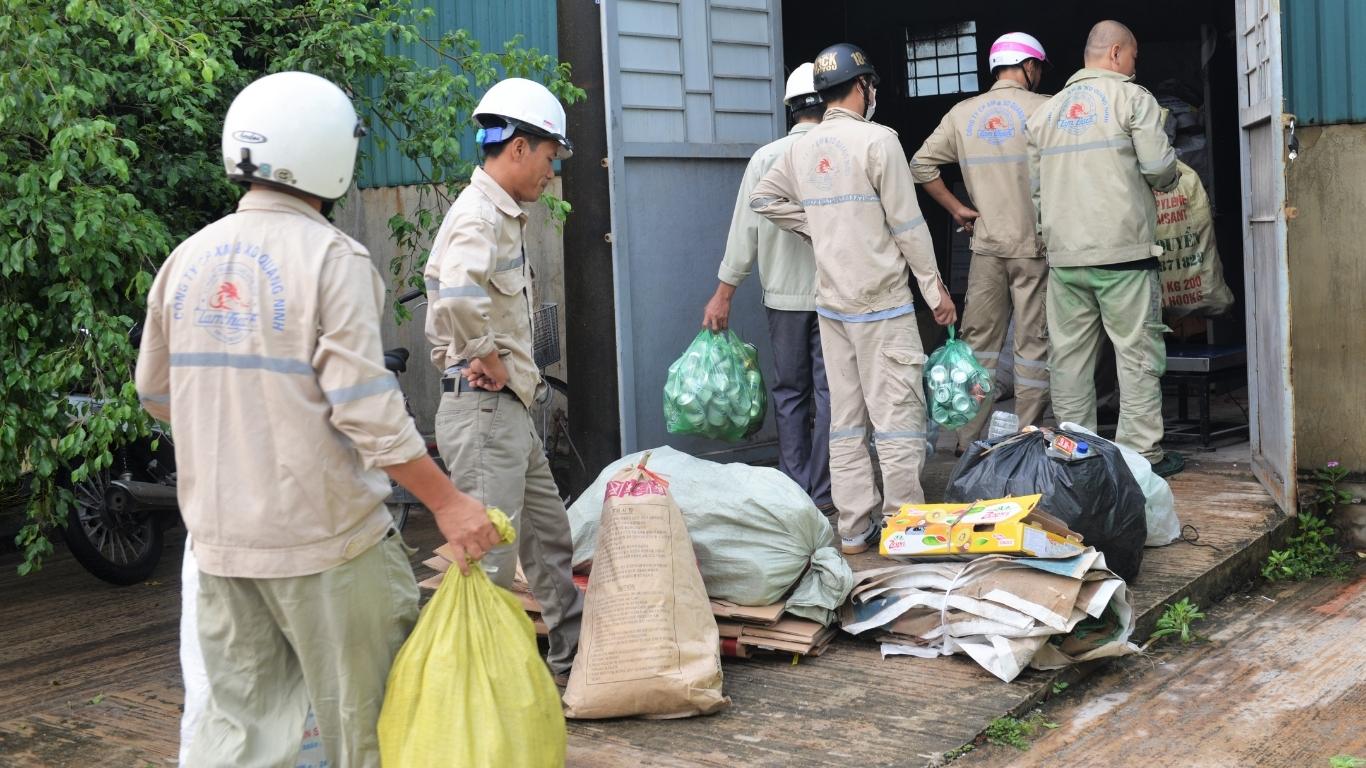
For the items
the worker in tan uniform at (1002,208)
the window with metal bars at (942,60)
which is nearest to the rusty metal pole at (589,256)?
the worker in tan uniform at (1002,208)

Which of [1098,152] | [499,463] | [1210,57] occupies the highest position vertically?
[1210,57]

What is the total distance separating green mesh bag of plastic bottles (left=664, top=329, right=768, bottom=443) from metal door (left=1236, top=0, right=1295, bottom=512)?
2.18 m

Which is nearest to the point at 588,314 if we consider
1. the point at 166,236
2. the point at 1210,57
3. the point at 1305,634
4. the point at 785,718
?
the point at 166,236

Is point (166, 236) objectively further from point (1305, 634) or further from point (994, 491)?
point (1305, 634)

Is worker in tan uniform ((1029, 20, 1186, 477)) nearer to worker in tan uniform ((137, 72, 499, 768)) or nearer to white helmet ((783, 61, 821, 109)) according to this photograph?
white helmet ((783, 61, 821, 109))

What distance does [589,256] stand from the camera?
638cm

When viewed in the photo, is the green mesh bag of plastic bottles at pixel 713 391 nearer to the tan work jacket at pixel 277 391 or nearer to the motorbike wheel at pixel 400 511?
the motorbike wheel at pixel 400 511

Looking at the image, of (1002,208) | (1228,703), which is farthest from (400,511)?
(1228,703)

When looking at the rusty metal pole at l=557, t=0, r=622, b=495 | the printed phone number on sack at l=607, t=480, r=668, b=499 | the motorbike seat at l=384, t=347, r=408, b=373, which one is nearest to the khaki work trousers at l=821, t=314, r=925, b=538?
the rusty metal pole at l=557, t=0, r=622, b=495

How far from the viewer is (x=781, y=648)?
438cm

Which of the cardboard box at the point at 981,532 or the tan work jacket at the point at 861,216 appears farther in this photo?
the tan work jacket at the point at 861,216

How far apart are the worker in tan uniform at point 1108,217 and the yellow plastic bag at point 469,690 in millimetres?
4106

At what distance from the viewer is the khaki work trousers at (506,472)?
396cm

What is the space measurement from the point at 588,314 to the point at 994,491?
2223mm
